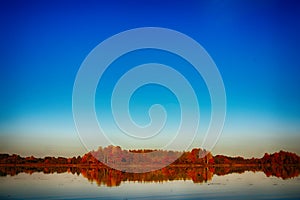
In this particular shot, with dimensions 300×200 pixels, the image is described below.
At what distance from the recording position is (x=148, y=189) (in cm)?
698

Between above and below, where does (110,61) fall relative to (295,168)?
above

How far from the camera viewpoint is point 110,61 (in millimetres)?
6520

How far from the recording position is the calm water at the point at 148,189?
239 inches

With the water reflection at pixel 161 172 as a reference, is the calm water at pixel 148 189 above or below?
below

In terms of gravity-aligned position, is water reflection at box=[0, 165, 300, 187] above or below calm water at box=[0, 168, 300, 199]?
above

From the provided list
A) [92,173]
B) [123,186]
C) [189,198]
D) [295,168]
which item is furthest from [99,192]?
[295,168]

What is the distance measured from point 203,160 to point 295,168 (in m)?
2.62

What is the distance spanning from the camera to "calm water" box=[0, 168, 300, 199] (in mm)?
6074

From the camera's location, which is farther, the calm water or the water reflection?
the water reflection

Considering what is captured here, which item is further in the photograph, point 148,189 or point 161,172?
point 161,172

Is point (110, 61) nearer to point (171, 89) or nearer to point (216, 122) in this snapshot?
point (171, 89)

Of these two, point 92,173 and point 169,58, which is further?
point 92,173

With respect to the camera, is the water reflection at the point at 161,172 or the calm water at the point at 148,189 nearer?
the calm water at the point at 148,189

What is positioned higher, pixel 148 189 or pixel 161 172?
pixel 161 172
